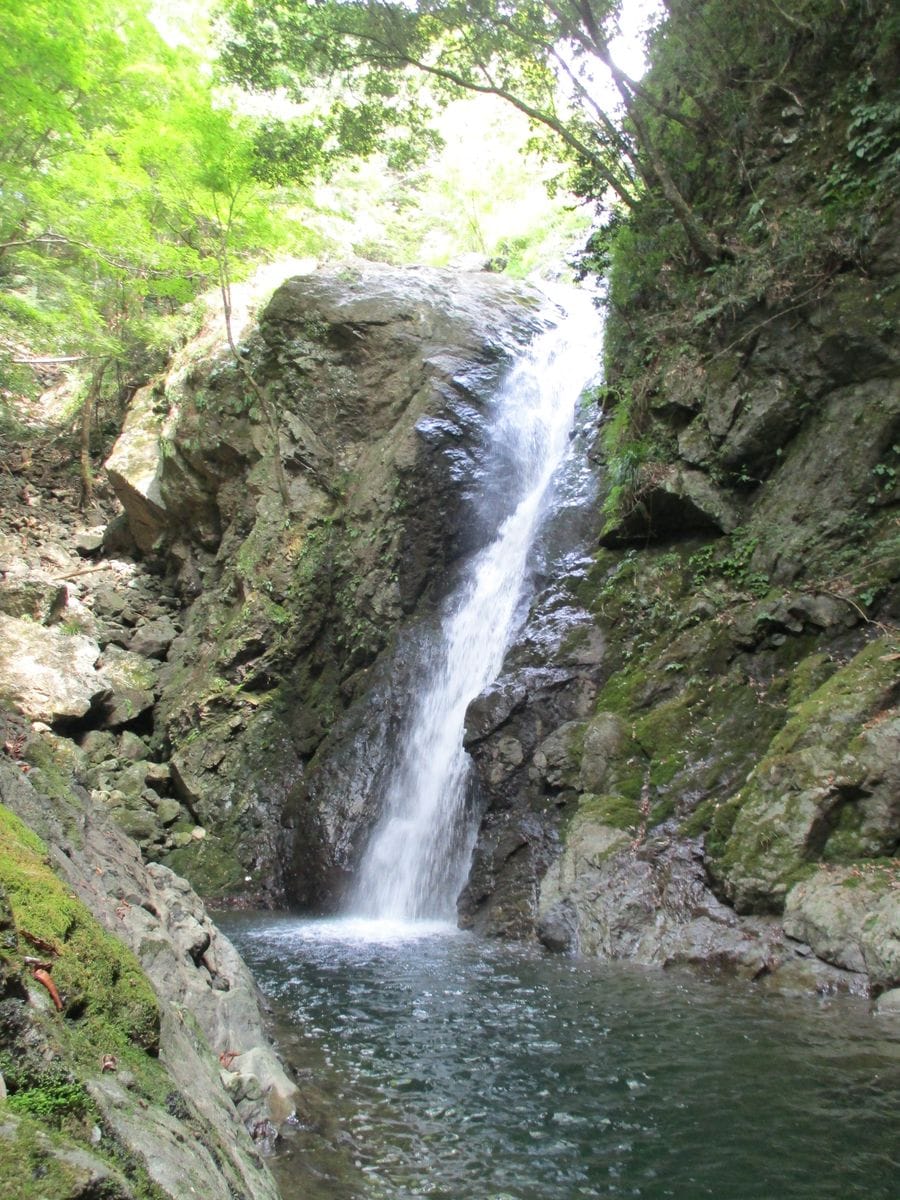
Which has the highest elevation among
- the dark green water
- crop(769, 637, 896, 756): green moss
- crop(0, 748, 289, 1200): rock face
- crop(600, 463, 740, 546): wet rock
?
crop(600, 463, 740, 546): wet rock

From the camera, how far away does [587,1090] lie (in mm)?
4109

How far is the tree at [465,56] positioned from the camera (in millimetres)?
10430

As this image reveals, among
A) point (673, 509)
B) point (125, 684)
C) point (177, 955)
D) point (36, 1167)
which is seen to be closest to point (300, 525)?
point (125, 684)

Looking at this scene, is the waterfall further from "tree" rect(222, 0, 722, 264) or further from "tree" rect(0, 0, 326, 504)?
"tree" rect(0, 0, 326, 504)

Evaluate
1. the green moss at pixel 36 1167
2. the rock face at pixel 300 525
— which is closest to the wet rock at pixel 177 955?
the green moss at pixel 36 1167

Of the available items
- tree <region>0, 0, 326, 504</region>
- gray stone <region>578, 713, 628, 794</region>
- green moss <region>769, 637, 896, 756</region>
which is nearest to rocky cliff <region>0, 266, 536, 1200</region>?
tree <region>0, 0, 326, 504</region>

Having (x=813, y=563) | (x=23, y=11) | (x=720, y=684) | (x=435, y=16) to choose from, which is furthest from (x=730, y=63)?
(x=23, y=11)

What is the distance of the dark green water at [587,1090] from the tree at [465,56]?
30.6ft

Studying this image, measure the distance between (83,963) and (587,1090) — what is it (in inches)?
122

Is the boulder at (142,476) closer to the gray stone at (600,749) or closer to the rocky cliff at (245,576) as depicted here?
the rocky cliff at (245,576)

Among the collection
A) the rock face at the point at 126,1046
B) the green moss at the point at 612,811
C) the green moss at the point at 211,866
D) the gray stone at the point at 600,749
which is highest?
the gray stone at the point at 600,749

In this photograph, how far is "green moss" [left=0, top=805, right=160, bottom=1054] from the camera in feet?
6.58

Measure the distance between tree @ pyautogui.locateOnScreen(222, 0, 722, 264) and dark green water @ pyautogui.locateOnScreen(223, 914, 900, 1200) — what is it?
30.6ft

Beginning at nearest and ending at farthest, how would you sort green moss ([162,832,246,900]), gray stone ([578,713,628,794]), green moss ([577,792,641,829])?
green moss ([577,792,641,829]) → gray stone ([578,713,628,794]) → green moss ([162,832,246,900])
